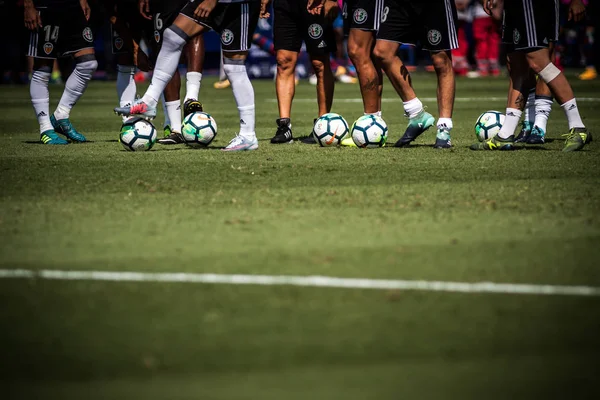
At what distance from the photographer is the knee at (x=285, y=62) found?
34.4 feet

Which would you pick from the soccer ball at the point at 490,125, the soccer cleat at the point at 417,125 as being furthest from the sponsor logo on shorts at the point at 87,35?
the soccer ball at the point at 490,125

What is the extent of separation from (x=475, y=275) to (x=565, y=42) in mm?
29295

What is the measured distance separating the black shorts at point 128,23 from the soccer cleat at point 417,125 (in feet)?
10.2

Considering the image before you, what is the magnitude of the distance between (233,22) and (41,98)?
8.88 ft

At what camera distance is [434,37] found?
9.36 metres

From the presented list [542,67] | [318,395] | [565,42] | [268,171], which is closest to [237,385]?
[318,395]

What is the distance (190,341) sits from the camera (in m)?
3.53

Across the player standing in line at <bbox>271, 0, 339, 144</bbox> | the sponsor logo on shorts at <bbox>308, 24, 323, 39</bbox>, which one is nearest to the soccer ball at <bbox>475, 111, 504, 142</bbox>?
the player standing in line at <bbox>271, 0, 339, 144</bbox>

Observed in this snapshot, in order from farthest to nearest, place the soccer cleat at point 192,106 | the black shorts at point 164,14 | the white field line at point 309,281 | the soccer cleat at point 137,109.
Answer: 1. the soccer cleat at point 192,106
2. the black shorts at point 164,14
3. the soccer cleat at point 137,109
4. the white field line at point 309,281

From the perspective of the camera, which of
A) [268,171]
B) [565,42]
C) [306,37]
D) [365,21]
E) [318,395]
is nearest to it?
[318,395]

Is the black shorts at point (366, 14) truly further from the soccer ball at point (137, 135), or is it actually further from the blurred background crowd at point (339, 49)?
the blurred background crowd at point (339, 49)

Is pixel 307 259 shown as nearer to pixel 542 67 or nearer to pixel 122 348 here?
pixel 122 348

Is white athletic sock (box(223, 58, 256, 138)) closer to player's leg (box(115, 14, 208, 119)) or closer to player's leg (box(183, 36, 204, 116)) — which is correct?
player's leg (box(115, 14, 208, 119))

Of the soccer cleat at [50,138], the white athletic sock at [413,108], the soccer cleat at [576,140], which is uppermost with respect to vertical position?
the white athletic sock at [413,108]
